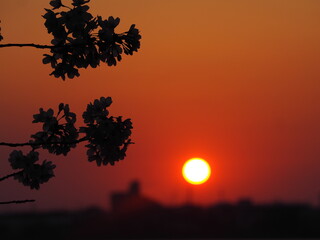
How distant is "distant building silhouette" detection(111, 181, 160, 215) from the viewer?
130 metres

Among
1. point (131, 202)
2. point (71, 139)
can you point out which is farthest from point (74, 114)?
point (131, 202)

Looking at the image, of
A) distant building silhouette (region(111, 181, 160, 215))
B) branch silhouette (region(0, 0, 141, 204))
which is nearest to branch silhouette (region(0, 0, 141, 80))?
branch silhouette (region(0, 0, 141, 204))

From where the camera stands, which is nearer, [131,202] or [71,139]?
[71,139]

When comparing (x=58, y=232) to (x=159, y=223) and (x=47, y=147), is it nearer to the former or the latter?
(x=159, y=223)

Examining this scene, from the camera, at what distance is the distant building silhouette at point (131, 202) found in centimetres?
13025

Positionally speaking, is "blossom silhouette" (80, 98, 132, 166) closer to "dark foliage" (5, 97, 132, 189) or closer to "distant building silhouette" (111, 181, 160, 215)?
"dark foliage" (5, 97, 132, 189)

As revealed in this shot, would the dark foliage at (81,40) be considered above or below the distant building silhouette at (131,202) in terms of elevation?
below

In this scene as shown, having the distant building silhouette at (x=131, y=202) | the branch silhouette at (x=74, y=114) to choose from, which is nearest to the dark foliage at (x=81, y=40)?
the branch silhouette at (x=74, y=114)

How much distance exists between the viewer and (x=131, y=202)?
432 feet

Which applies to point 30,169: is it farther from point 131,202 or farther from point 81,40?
point 131,202

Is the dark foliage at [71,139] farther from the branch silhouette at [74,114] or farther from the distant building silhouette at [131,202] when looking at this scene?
the distant building silhouette at [131,202]

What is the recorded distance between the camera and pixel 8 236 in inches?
5059

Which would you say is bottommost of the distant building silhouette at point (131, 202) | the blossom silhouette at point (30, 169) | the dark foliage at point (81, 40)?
the blossom silhouette at point (30, 169)

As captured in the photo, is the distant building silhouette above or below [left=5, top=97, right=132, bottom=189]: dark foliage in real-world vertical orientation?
above
